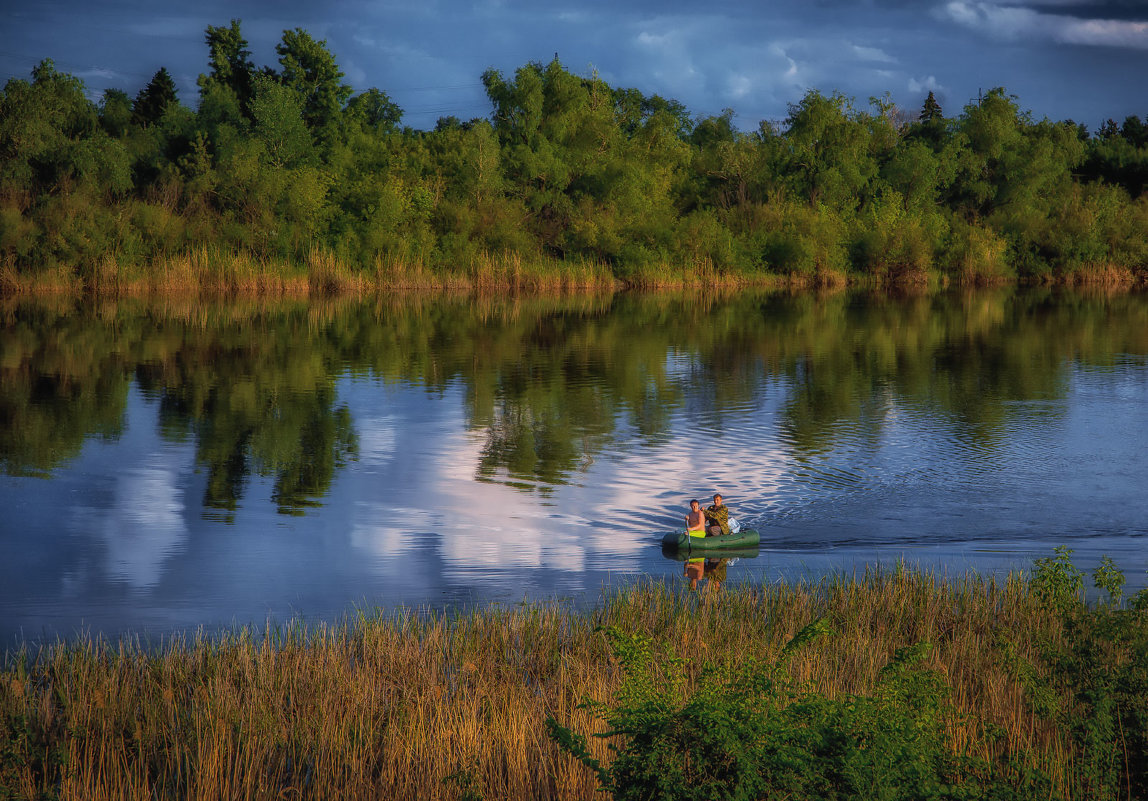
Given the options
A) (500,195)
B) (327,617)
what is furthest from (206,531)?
(500,195)

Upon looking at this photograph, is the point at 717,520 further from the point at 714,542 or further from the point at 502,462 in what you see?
the point at 502,462

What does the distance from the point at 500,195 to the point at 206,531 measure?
52943 millimetres

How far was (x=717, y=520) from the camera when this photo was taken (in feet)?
43.9

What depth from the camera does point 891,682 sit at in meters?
6.60

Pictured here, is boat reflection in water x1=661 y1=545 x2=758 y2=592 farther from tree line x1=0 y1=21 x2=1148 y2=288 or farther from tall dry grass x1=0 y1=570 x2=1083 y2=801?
tree line x1=0 y1=21 x2=1148 y2=288

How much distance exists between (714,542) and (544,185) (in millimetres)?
57360

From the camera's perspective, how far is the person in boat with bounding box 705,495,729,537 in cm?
1331

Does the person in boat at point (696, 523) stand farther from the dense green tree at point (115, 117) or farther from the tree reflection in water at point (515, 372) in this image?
the dense green tree at point (115, 117)

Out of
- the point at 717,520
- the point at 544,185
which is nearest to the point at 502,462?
the point at 717,520

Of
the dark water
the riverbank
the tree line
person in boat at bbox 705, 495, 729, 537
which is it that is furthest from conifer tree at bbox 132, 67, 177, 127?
person in boat at bbox 705, 495, 729, 537

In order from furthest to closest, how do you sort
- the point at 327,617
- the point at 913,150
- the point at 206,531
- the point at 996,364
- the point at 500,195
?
the point at 913,150 < the point at 500,195 < the point at 996,364 < the point at 206,531 < the point at 327,617

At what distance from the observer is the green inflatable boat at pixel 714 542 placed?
1298cm

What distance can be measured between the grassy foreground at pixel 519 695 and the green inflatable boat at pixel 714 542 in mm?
2466

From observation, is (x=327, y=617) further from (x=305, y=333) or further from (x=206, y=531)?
(x=305, y=333)
